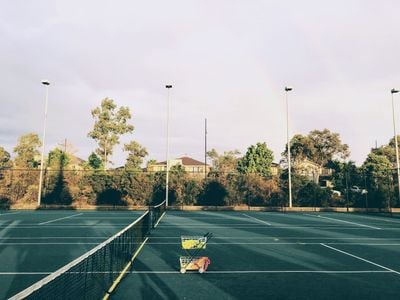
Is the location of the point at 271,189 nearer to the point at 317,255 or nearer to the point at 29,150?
the point at 317,255

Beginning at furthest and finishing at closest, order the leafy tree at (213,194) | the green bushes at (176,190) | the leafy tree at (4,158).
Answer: the leafy tree at (4,158)
the leafy tree at (213,194)
the green bushes at (176,190)

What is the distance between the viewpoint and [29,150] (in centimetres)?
4672

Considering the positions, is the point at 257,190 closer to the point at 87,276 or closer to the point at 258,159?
the point at 258,159

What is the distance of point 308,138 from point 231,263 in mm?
46808

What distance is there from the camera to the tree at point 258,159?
41.9 m

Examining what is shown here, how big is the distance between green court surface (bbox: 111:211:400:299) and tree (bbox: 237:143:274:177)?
28256mm

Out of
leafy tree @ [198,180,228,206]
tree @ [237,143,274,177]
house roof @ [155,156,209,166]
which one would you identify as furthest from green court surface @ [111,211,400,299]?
house roof @ [155,156,209,166]

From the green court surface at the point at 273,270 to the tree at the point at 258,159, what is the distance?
28256 mm

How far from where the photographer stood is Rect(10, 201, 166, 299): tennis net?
3955 mm

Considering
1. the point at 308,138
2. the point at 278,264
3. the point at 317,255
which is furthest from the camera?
the point at 308,138

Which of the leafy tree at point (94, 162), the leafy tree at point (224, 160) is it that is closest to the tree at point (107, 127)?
the leafy tree at point (94, 162)

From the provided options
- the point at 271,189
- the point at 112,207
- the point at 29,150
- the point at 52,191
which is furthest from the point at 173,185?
the point at 29,150

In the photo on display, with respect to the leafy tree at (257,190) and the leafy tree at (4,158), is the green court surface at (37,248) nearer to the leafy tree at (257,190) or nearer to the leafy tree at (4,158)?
the leafy tree at (257,190)

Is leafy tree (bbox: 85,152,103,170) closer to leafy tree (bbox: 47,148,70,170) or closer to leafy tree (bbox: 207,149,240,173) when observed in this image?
leafy tree (bbox: 47,148,70,170)
